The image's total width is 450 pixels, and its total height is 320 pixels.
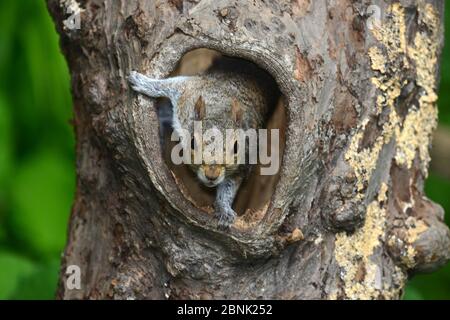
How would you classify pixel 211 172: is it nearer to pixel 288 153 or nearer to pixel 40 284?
pixel 288 153

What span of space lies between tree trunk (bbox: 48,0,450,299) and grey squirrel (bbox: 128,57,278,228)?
5 centimetres

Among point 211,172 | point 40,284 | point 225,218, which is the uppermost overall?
point 211,172

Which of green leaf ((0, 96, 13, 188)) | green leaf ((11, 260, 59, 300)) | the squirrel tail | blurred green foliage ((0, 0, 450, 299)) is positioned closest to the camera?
the squirrel tail

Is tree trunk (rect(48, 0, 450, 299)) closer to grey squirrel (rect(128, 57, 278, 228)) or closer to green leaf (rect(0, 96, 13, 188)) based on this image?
grey squirrel (rect(128, 57, 278, 228))

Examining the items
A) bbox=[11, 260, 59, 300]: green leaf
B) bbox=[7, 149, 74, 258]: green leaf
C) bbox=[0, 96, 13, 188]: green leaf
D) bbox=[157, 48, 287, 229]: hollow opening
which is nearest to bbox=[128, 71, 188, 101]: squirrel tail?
bbox=[157, 48, 287, 229]: hollow opening

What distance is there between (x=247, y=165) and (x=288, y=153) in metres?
0.24

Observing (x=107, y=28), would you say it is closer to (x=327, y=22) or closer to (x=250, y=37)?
(x=250, y=37)

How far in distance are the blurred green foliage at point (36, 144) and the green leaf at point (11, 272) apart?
0.25 metres

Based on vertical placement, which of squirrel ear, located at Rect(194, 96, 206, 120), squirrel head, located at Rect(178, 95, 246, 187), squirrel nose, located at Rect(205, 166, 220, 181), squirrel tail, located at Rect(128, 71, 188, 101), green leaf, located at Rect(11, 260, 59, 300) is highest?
squirrel tail, located at Rect(128, 71, 188, 101)

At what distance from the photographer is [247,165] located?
8.16 ft

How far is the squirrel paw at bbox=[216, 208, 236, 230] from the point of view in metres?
2.31

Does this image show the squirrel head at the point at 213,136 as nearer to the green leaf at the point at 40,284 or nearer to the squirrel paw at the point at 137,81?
the squirrel paw at the point at 137,81

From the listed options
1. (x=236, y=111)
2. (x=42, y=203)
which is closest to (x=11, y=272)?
(x=42, y=203)
